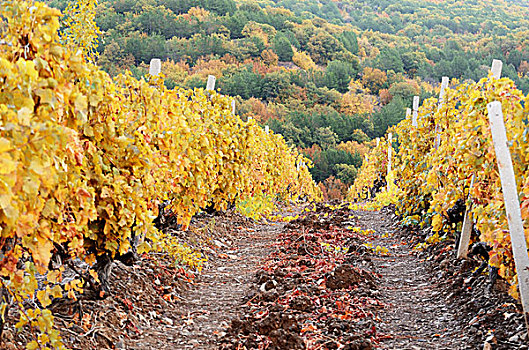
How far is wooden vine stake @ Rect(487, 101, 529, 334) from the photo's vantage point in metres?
3.09

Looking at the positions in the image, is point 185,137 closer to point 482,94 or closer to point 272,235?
point 482,94

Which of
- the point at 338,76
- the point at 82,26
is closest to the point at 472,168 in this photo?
the point at 82,26

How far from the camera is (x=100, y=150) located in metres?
3.49

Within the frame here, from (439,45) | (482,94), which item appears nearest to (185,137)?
(482,94)

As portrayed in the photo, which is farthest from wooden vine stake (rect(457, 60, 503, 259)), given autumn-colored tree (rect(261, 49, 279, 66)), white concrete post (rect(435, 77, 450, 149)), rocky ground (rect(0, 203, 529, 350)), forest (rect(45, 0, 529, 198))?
autumn-colored tree (rect(261, 49, 279, 66))

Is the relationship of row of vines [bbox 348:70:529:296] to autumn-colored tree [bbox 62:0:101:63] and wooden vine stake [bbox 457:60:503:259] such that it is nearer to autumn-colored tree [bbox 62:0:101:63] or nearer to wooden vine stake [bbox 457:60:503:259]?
wooden vine stake [bbox 457:60:503:259]

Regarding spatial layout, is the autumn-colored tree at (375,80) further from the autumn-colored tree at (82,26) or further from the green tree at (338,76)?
the autumn-colored tree at (82,26)

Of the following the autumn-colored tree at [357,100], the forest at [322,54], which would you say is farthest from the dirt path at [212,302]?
the autumn-colored tree at [357,100]

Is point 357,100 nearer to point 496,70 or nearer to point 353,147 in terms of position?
point 353,147

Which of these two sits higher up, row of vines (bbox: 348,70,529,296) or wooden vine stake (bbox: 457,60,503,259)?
row of vines (bbox: 348,70,529,296)

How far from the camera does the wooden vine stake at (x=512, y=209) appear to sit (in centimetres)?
309

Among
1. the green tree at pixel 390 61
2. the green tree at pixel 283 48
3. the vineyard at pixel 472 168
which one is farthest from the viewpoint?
the green tree at pixel 283 48

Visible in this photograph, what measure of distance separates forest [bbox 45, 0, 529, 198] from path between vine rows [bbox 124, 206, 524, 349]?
2501 centimetres

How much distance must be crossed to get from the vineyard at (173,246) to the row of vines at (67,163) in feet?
0.03
